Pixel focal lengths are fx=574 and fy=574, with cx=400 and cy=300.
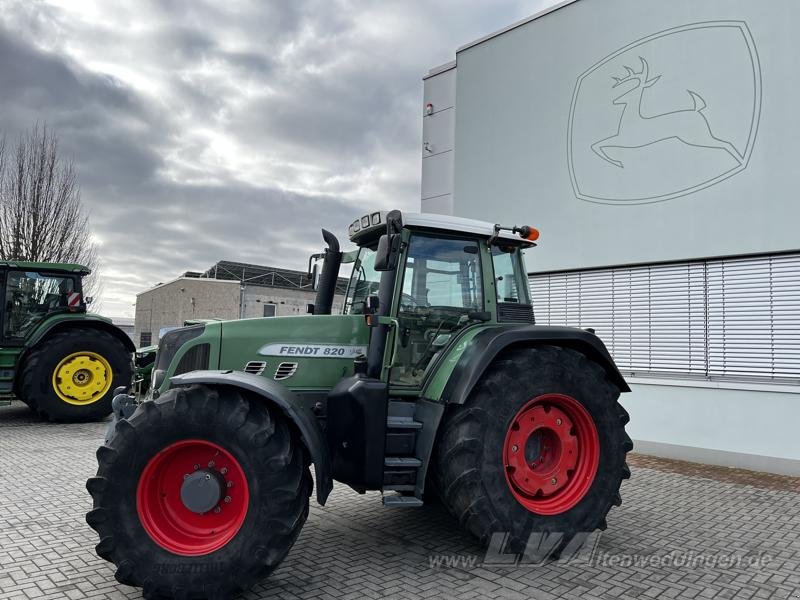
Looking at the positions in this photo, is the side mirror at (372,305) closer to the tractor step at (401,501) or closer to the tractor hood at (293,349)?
the tractor hood at (293,349)

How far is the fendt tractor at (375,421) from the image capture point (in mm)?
3211

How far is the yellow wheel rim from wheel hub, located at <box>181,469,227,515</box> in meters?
7.32

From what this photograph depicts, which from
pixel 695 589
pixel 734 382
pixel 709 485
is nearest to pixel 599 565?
pixel 695 589

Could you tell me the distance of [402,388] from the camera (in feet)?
13.7

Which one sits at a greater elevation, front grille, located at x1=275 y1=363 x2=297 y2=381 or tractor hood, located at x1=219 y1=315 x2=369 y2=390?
tractor hood, located at x1=219 y1=315 x2=369 y2=390

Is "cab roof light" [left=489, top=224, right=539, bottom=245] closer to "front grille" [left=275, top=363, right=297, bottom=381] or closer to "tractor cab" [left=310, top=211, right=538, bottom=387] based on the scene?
"tractor cab" [left=310, top=211, right=538, bottom=387]

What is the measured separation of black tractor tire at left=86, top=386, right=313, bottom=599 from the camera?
312 centimetres

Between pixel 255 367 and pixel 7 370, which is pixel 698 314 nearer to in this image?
pixel 255 367

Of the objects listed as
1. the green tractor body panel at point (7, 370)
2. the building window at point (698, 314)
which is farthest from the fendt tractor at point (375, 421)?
the green tractor body panel at point (7, 370)

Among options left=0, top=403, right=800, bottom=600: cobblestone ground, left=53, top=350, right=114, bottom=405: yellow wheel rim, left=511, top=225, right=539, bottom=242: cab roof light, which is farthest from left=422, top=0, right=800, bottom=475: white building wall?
left=53, top=350, right=114, bottom=405: yellow wheel rim

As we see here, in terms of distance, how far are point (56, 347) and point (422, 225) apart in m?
7.66

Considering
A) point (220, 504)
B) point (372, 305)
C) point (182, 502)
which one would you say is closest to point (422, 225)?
point (372, 305)

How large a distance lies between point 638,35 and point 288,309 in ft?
74.4

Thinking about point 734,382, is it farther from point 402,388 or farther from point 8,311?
point 8,311
